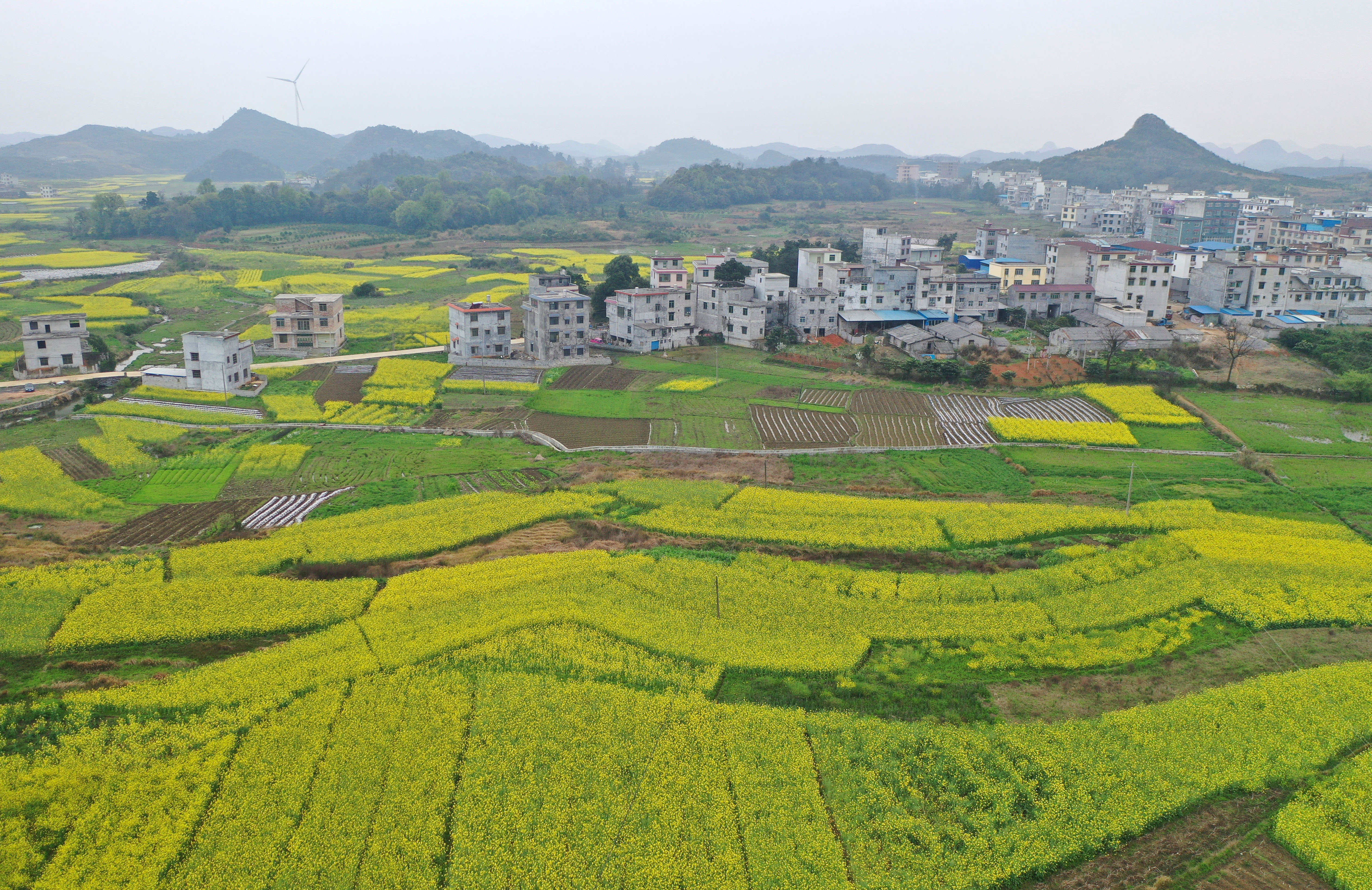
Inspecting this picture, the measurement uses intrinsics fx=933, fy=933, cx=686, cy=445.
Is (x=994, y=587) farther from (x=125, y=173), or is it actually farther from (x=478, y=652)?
(x=125, y=173)

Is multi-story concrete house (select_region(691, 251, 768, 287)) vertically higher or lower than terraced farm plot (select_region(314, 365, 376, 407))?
higher

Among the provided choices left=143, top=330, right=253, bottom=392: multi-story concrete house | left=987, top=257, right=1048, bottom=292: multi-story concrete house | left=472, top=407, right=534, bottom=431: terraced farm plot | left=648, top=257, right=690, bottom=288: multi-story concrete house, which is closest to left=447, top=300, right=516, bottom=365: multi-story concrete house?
left=472, top=407, right=534, bottom=431: terraced farm plot

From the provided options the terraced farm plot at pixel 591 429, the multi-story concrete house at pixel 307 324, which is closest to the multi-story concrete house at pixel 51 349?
the multi-story concrete house at pixel 307 324

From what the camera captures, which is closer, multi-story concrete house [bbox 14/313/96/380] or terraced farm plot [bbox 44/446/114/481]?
terraced farm plot [bbox 44/446/114/481]

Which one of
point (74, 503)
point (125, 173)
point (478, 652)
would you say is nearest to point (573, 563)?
point (478, 652)

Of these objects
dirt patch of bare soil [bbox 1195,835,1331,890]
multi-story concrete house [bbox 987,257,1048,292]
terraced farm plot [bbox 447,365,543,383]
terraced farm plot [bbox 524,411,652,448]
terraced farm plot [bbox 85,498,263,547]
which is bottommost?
dirt patch of bare soil [bbox 1195,835,1331,890]

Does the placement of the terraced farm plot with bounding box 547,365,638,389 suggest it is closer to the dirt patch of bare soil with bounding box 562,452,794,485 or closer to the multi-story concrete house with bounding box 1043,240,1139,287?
the dirt patch of bare soil with bounding box 562,452,794,485

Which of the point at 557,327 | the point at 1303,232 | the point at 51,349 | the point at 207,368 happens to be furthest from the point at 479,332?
the point at 1303,232
